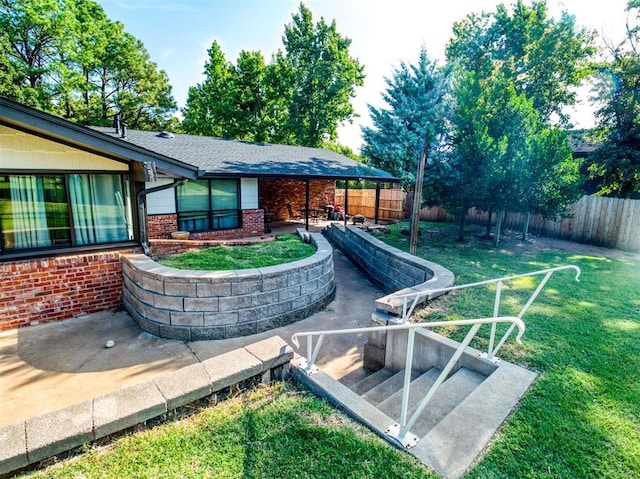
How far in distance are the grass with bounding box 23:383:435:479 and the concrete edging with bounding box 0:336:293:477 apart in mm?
122

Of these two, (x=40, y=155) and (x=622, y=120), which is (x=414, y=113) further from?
(x=40, y=155)

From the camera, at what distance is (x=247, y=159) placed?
11.5 metres

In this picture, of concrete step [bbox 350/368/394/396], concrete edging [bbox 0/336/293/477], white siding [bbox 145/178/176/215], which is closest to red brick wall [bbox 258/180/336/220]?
white siding [bbox 145/178/176/215]

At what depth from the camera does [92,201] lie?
5992 mm

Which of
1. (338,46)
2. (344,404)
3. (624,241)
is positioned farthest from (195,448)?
(338,46)

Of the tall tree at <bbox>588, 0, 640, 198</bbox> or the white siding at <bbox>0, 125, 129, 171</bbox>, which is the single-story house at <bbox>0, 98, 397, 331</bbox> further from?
the tall tree at <bbox>588, 0, 640, 198</bbox>

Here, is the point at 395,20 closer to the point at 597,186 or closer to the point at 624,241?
the point at 624,241

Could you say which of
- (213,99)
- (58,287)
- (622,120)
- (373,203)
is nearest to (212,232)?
(58,287)

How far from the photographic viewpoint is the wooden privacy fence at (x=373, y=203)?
17.2m

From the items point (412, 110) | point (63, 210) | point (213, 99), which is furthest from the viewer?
point (213, 99)

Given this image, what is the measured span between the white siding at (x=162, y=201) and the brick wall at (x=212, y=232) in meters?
0.15

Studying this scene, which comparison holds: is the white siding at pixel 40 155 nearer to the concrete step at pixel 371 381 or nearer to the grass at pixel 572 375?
the concrete step at pixel 371 381

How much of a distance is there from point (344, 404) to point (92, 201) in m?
5.83

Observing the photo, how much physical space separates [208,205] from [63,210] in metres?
4.56
